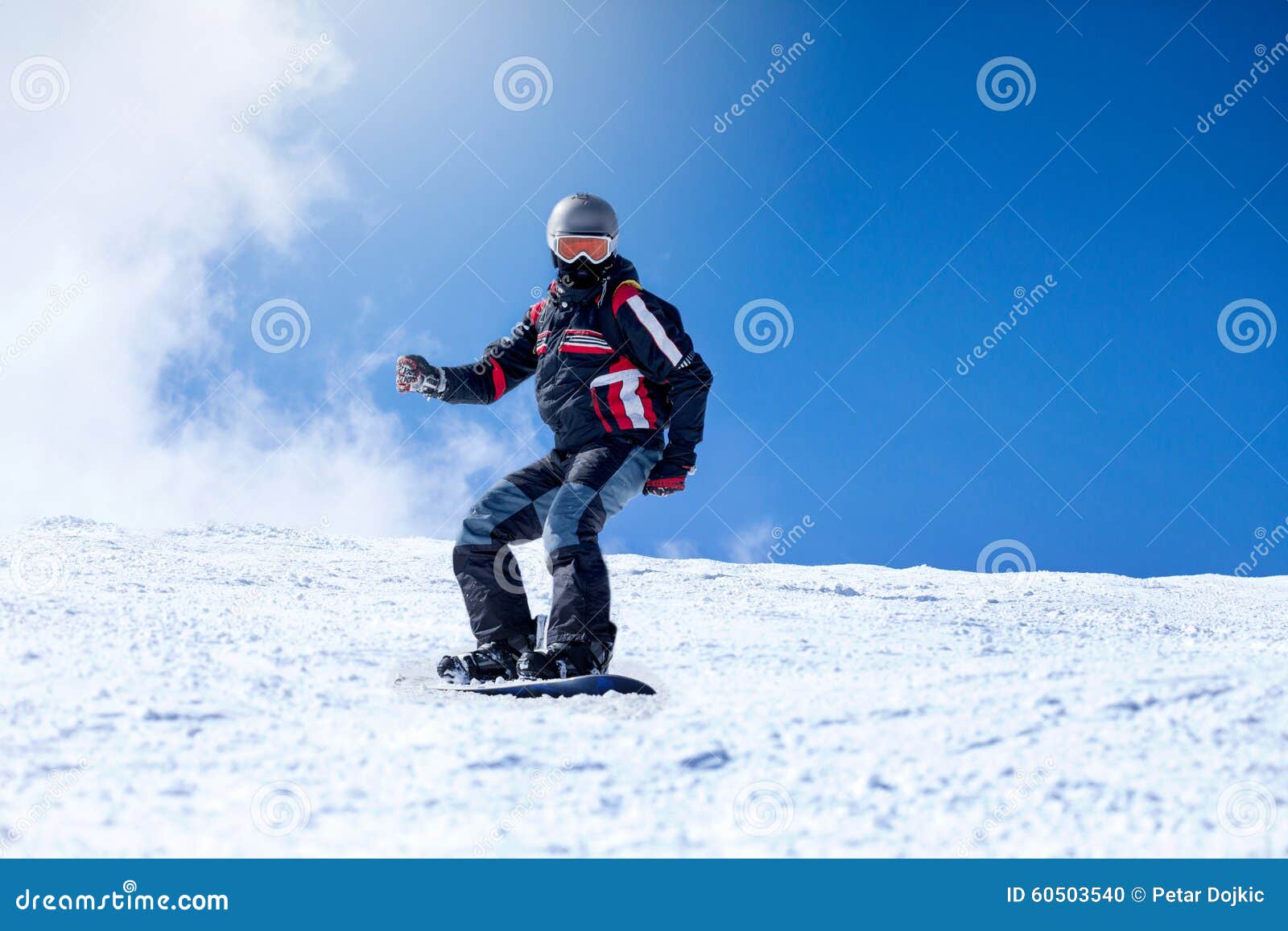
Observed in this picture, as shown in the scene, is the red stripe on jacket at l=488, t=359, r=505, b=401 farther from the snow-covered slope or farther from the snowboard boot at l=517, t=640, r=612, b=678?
the snowboard boot at l=517, t=640, r=612, b=678

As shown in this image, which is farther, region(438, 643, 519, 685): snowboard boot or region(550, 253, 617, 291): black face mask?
region(550, 253, 617, 291): black face mask

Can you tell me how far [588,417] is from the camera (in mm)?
4238

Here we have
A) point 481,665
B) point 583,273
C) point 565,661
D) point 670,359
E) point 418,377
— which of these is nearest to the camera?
point 565,661

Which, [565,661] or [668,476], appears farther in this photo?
[668,476]

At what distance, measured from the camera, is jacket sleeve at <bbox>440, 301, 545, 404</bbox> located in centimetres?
473

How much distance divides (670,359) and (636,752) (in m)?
2.13

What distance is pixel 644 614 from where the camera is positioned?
20.6ft

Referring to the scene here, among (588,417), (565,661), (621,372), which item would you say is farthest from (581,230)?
(565,661)

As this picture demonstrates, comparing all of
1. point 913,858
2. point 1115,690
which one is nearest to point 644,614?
point 1115,690

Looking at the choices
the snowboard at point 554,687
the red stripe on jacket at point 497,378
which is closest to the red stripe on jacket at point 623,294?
the red stripe on jacket at point 497,378

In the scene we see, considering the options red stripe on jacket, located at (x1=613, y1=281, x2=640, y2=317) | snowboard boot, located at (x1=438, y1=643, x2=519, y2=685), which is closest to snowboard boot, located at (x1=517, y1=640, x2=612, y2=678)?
snowboard boot, located at (x1=438, y1=643, x2=519, y2=685)

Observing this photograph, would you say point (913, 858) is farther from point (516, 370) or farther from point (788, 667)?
point (516, 370)

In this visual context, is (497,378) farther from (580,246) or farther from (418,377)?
(580,246)

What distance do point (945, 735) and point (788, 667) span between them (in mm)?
1672
